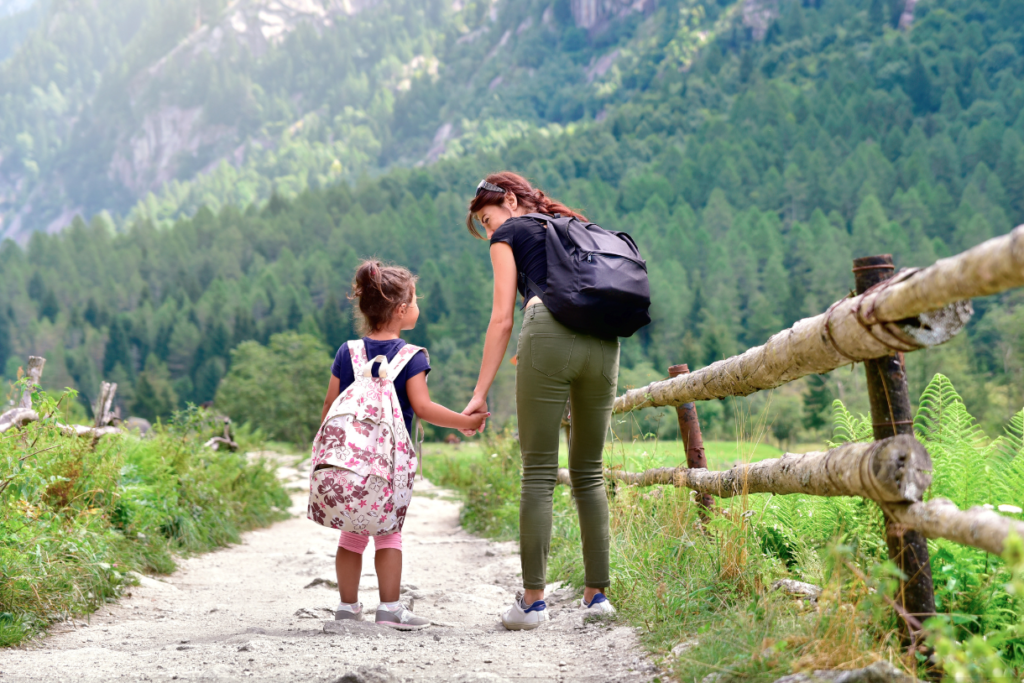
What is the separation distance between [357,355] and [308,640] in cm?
117

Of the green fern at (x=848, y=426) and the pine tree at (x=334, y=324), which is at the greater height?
the pine tree at (x=334, y=324)

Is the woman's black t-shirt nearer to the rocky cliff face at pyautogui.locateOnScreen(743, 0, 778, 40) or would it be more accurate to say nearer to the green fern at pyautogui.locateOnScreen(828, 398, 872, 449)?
the green fern at pyautogui.locateOnScreen(828, 398, 872, 449)

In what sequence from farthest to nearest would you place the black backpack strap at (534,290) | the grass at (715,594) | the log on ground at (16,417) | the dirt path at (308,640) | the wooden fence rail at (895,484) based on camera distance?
1. the log on ground at (16,417)
2. the black backpack strap at (534,290)
3. the dirt path at (308,640)
4. the grass at (715,594)
5. the wooden fence rail at (895,484)

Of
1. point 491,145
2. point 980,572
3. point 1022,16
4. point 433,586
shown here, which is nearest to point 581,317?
point 980,572

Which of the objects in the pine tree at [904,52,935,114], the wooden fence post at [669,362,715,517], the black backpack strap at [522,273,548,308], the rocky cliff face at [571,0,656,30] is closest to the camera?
the black backpack strap at [522,273,548,308]

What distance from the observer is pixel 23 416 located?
4.71 m

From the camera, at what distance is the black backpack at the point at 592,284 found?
3105mm

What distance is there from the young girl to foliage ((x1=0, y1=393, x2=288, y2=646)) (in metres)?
1.26

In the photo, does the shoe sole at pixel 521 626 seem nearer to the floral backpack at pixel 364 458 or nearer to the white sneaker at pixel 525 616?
the white sneaker at pixel 525 616

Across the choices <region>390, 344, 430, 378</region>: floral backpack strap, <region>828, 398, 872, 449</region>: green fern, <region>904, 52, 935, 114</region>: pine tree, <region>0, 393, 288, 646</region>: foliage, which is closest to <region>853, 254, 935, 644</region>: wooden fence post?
<region>828, 398, 872, 449</region>: green fern

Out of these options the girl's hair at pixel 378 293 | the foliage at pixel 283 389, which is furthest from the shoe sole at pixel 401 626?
the foliage at pixel 283 389

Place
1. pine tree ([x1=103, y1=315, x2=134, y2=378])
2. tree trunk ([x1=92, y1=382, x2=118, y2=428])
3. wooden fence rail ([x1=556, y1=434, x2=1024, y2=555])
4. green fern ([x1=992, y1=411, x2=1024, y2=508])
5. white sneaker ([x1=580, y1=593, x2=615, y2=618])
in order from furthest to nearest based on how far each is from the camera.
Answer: pine tree ([x1=103, y1=315, x2=134, y2=378]), tree trunk ([x1=92, y1=382, x2=118, y2=428]), white sneaker ([x1=580, y1=593, x2=615, y2=618]), green fern ([x1=992, y1=411, x2=1024, y2=508]), wooden fence rail ([x1=556, y1=434, x2=1024, y2=555])

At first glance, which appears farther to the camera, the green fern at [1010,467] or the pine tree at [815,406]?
the pine tree at [815,406]

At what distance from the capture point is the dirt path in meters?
2.66
